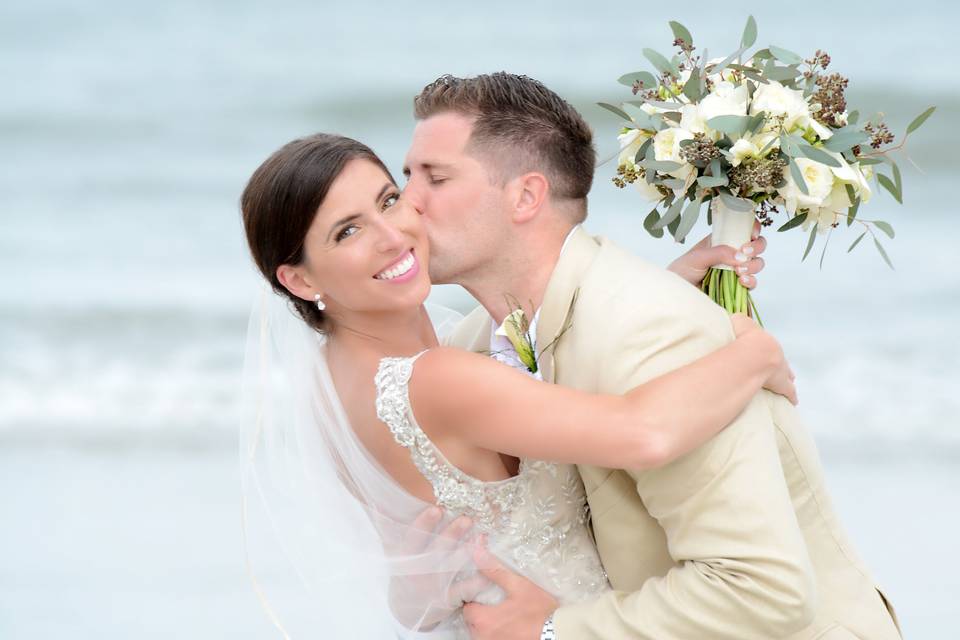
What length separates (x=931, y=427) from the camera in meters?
8.84

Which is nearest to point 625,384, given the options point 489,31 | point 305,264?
point 305,264

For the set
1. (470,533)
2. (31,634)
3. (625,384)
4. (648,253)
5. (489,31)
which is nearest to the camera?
(625,384)

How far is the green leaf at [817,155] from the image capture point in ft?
10.2

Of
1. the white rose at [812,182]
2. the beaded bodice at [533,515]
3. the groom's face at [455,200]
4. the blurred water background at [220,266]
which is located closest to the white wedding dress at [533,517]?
the beaded bodice at [533,515]

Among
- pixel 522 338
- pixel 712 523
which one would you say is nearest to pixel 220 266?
pixel 522 338

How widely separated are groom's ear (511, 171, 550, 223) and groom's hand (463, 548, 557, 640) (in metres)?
0.87

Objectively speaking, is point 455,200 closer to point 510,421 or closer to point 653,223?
point 653,223

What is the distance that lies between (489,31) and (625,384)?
12.5 metres

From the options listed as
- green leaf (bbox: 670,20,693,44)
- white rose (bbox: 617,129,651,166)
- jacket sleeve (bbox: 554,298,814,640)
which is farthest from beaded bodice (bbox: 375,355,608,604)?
green leaf (bbox: 670,20,693,44)

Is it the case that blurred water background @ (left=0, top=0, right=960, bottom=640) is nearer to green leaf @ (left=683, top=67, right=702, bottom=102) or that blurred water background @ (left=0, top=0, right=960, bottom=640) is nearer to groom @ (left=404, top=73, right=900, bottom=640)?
groom @ (left=404, top=73, right=900, bottom=640)

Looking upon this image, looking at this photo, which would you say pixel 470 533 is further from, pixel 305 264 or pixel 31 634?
pixel 31 634

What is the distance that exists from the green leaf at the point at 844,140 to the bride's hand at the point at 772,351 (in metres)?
0.49

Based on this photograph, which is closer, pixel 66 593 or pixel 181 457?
pixel 66 593

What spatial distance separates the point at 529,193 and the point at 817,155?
72 centimetres
